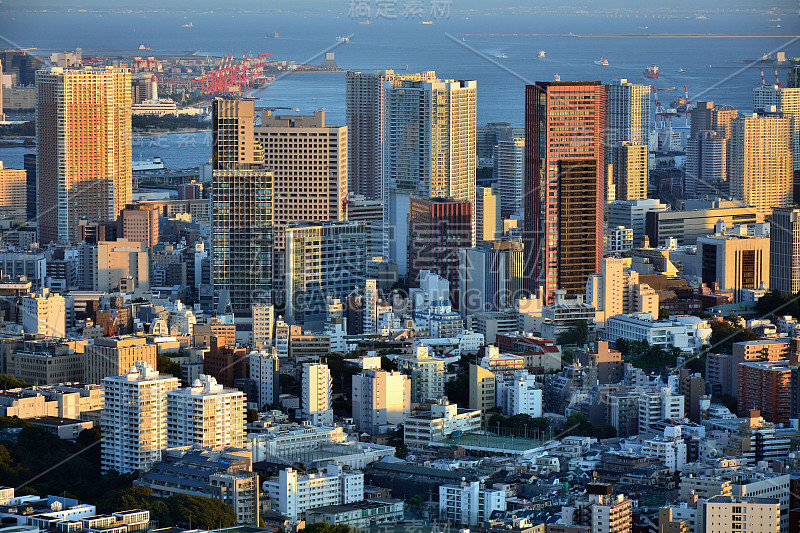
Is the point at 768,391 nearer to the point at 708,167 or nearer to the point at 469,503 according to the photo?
the point at 469,503

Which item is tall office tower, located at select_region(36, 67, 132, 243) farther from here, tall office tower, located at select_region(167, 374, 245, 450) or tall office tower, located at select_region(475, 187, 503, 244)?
tall office tower, located at select_region(167, 374, 245, 450)

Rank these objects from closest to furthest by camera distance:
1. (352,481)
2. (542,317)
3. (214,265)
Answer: (352,481) < (542,317) < (214,265)

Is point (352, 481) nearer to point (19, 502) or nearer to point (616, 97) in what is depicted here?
point (19, 502)

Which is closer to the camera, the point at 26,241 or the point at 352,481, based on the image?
the point at 352,481

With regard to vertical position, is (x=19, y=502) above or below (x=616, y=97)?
below

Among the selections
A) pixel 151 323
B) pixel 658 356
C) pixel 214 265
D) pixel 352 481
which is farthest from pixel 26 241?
pixel 352 481

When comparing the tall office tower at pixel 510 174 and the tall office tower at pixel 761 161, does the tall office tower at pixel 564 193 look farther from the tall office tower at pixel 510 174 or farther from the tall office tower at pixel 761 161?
the tall office tower at pixel 761 161

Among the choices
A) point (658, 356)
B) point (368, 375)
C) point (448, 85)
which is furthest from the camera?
point (448, 85)

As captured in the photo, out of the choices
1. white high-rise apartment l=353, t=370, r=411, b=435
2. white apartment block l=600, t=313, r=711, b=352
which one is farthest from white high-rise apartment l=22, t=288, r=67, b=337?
white apartment block l=600, t=313, r=711, b=352

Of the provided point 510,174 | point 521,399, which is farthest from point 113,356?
point 510,174
